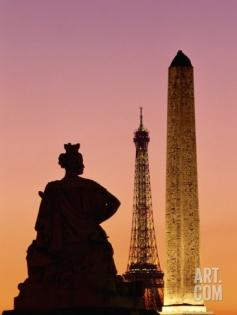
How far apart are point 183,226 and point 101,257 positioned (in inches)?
1289

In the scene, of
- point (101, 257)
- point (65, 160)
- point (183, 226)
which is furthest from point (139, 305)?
point (183, 226)

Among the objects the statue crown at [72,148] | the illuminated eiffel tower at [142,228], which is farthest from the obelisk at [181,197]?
the statue crown at [72,148]

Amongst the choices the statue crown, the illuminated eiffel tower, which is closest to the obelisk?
the illuminated eiffel tower

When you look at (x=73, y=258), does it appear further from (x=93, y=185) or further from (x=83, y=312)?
(x=93, y=185)

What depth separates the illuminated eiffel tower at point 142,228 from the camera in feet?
233

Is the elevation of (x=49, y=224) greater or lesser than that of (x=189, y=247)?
lesser

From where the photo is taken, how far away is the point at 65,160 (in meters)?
17.5

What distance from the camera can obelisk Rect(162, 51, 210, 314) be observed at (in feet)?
162

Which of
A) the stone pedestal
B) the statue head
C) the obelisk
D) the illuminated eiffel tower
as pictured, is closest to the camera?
the stone pedestal

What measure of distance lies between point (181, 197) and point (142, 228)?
23.6m

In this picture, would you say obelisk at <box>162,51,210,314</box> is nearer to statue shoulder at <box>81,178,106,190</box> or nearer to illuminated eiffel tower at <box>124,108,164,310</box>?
illuminated eiffel tower at <box>124,108,164,310</box>

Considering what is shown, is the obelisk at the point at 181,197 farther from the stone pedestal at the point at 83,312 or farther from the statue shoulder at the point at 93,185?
the stone pedestal at the point at 83,312

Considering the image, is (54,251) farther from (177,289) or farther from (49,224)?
(177,289)

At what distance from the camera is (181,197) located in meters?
49.6
